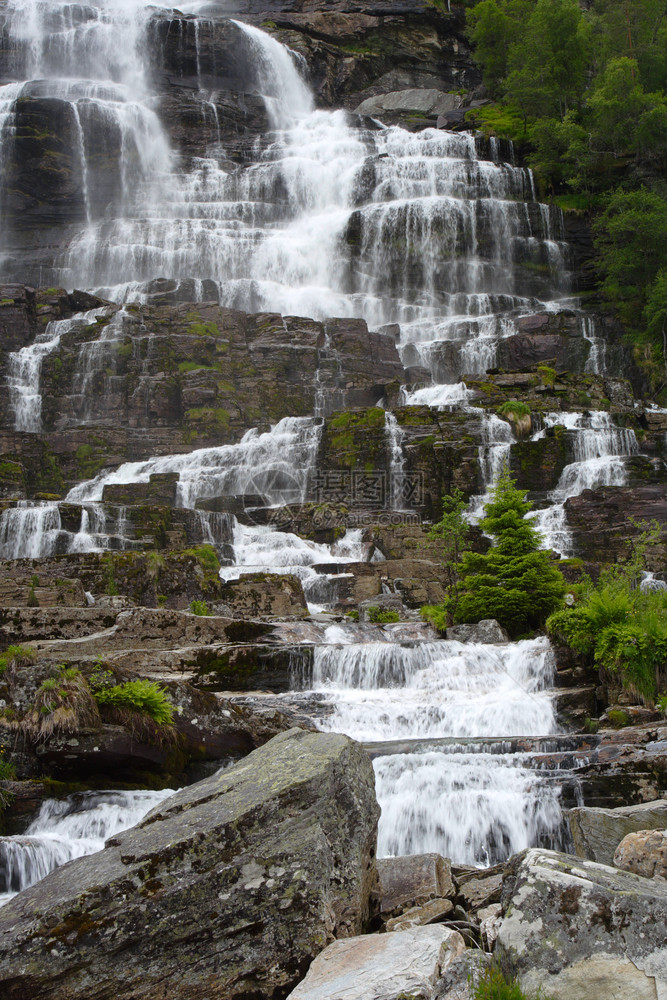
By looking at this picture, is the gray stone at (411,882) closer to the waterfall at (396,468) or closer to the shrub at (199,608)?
the shrub at (199,608)

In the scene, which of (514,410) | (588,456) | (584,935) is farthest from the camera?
(514,410)

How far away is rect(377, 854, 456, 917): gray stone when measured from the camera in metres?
5.50

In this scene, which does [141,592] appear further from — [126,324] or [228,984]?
[126,324]

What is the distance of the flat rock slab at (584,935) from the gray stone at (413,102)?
6926 centimetres

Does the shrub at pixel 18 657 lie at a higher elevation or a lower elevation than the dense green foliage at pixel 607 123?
lower

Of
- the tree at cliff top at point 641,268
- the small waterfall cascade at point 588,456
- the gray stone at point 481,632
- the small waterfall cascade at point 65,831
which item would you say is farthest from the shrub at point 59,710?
the tree at cliff top at point 641,268

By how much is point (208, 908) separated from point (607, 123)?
176 ft

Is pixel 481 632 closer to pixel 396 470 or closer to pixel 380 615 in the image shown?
pixel 380 615

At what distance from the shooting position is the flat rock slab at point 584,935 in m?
3.44

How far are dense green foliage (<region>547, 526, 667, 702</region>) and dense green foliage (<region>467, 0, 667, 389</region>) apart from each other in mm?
31312

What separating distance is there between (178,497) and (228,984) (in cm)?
2857

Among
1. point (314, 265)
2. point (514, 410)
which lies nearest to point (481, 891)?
point (514, 410)

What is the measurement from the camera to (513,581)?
16922 mm

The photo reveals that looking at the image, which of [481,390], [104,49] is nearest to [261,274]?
[481,390]
